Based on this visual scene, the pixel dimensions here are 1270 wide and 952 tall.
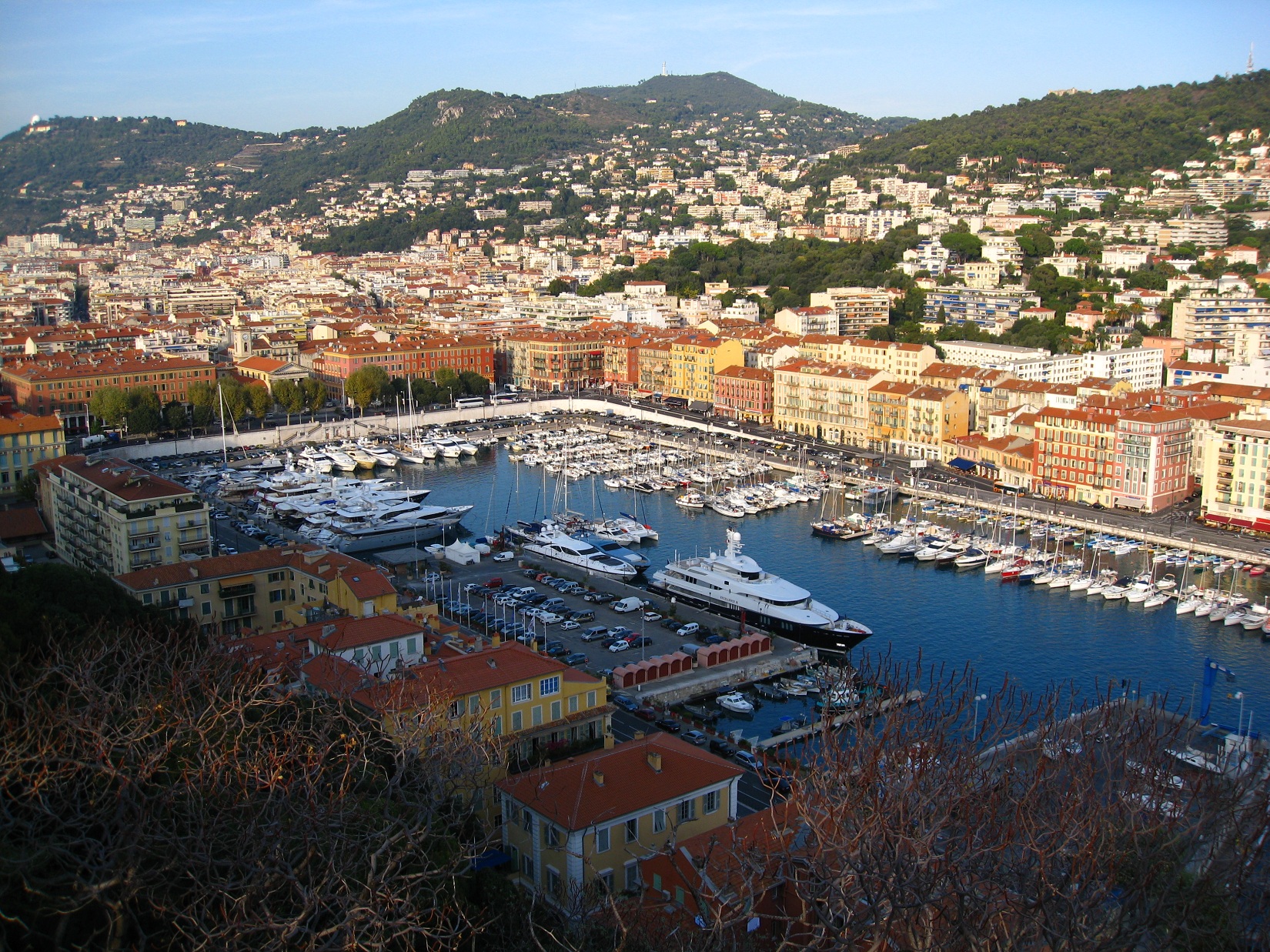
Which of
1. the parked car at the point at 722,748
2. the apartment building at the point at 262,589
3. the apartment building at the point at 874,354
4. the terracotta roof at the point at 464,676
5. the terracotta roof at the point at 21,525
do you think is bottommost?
the parked car at the point at 722,748

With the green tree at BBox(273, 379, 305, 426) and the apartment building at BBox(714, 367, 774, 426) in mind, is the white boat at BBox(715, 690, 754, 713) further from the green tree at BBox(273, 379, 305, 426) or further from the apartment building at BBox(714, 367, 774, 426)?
the green tree at BBox(273, 379, 305, 426)

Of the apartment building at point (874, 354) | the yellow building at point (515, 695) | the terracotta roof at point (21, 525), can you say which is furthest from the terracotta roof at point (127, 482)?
the apartment building at point (874, 354)

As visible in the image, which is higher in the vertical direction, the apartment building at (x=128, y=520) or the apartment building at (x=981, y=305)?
the apartment building at (x=981, y=305)

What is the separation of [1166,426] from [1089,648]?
20.9 ft

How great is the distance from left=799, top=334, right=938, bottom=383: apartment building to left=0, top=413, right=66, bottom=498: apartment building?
14892 mm

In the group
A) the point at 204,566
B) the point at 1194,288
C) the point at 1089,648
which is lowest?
the point at 1089,648

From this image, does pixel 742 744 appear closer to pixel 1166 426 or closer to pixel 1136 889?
pixel 1136 889

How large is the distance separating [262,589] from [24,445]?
857cm

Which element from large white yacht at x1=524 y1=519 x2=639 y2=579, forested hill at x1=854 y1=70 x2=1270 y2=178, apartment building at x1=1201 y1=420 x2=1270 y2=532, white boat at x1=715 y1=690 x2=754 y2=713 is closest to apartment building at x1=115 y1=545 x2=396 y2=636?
white boat at x1=715 y1=690 x2=754 y2=713

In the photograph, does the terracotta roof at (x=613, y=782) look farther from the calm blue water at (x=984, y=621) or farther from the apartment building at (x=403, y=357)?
the apartment building at (x=403, y=357)

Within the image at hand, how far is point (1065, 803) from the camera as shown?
5.23 m

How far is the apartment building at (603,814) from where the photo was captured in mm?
6309

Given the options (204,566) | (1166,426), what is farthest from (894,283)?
(204,566)

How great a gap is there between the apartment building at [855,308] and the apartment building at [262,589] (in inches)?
893
